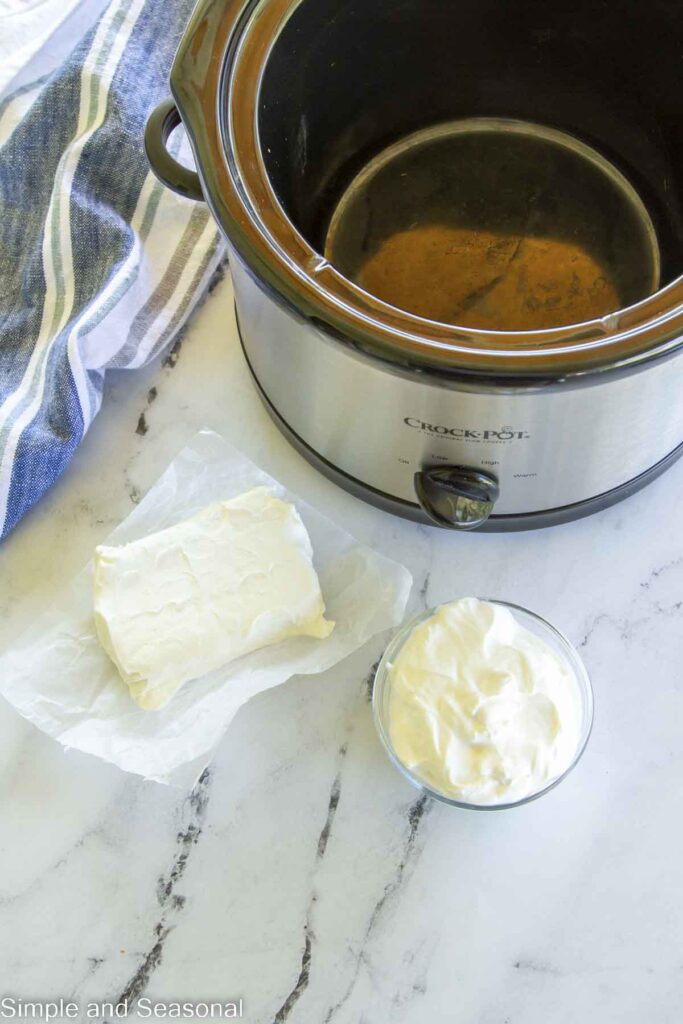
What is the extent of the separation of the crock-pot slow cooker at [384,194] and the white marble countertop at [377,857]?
10cm

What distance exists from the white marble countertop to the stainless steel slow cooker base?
0.03 m

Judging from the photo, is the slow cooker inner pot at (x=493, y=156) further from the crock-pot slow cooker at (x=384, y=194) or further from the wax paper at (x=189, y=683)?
the wax paper at (x=189, y=683)

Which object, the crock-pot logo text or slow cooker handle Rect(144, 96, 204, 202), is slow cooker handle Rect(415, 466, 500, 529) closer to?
the crock-pot logo text

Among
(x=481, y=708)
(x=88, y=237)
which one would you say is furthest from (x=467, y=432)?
(x=88, y=237)

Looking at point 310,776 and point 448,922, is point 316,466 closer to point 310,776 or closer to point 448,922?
point 310,776

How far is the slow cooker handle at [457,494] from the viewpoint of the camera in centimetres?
75

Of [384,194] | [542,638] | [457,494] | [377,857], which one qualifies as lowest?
[377,857]

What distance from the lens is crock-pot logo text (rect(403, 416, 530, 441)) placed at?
70 cm

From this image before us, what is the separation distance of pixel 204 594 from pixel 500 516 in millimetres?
231

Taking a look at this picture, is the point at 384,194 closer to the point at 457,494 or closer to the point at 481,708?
the point at 457,494

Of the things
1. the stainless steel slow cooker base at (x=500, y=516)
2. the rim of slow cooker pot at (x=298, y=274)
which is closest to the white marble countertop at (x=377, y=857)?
the stainless steel slow cooker base at (x=500, y=516)

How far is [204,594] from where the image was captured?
81 cm

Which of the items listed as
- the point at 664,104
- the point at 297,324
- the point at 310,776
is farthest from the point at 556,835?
the point at 664,104

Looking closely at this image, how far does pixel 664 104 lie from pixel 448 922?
65 centimetres
